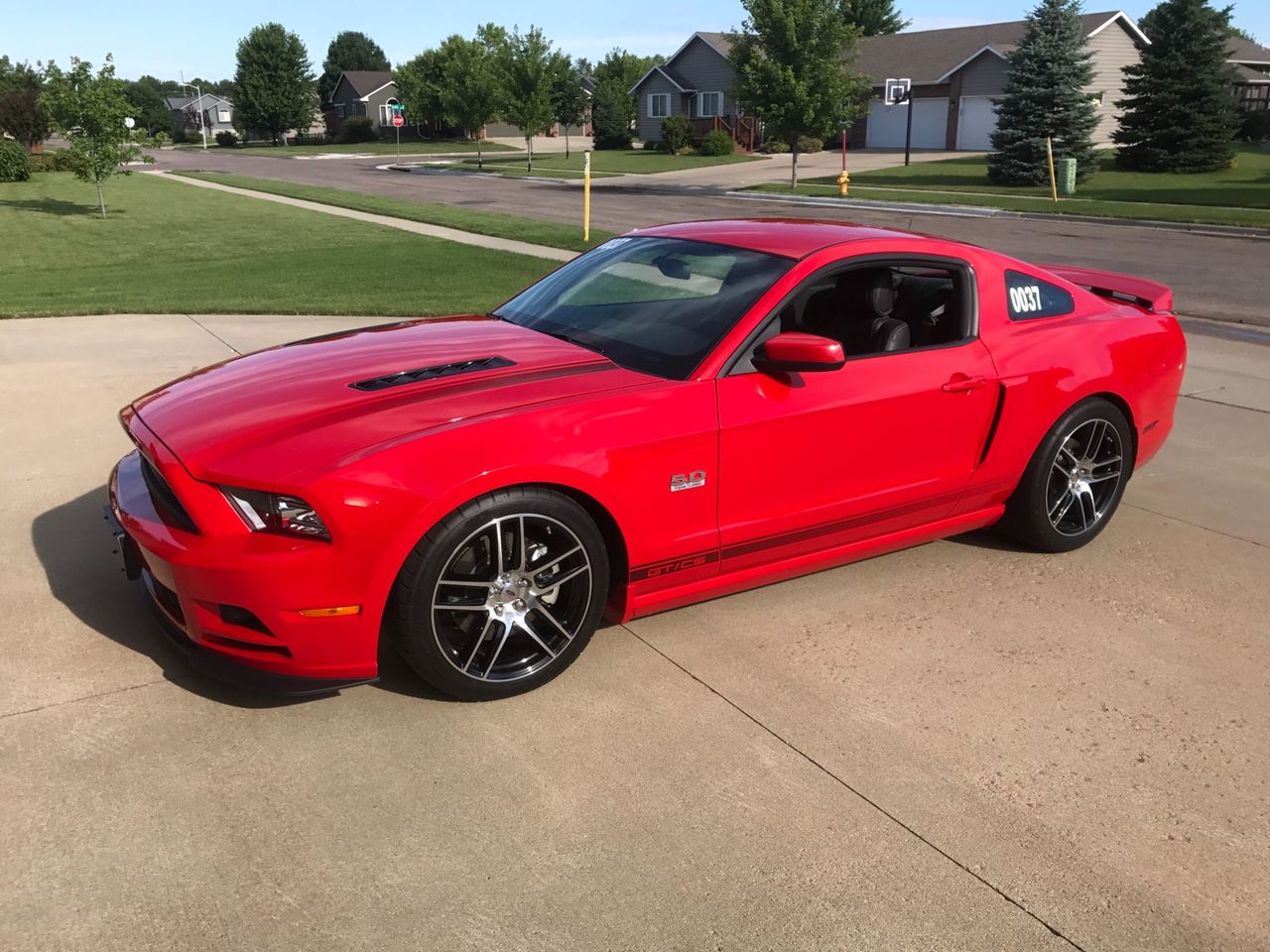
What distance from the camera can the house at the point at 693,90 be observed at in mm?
56656

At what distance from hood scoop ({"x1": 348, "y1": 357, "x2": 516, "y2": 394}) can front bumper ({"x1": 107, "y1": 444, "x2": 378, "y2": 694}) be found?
71 cm

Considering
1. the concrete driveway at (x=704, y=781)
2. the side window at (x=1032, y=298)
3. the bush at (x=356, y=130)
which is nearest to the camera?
the concrete driveway at (x=704, y=781)

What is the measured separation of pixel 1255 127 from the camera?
1737 inches

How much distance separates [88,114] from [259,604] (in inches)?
887

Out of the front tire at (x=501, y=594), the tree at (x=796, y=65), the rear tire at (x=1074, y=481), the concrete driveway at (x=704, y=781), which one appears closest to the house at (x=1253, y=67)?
the tree at (x=796, y=65)

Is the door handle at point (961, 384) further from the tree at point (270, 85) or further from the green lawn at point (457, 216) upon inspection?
the tree at point (270, 85)

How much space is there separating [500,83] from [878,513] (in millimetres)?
42769

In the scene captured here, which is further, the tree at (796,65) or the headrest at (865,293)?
the tree at (796,65)

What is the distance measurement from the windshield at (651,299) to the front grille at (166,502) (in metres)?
1.59

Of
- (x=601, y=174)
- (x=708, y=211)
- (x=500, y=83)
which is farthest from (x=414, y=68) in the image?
(x=708, y=211)

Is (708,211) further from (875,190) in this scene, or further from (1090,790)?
(1090,790)

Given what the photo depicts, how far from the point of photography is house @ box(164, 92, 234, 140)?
121 m

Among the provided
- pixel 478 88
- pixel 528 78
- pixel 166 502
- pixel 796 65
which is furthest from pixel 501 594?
pixel 478 88

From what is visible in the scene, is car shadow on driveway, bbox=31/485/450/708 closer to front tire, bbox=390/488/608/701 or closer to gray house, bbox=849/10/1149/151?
front tire, bbox=390/488/608/701
